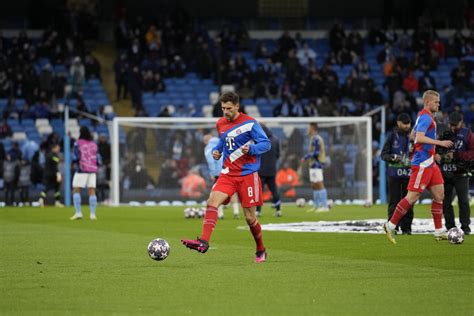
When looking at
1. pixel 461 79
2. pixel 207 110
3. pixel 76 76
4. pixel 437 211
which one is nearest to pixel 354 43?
pixel 461 79

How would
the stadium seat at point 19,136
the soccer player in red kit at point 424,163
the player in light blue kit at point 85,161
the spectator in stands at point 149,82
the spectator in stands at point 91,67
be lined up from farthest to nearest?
the spectator in stands at point 91,67, the spectator in stands at point 149,82, the stadium seat at point 19,136, the player in light blue kit at point 85,161, the soccer player in red kit at point 424,163

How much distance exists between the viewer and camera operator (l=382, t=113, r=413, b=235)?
769 inches

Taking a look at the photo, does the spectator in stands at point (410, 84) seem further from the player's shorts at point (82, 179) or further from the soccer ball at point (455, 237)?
the soccer ball at point (455, 237)

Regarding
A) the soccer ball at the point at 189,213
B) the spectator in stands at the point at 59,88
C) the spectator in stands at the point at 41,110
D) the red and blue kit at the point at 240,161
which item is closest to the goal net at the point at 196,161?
the spectator in stands at the point at 41,110

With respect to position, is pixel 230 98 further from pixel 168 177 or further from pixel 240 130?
pixel 168 177

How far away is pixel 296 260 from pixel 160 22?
3352cm

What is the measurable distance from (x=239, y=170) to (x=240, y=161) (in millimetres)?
117

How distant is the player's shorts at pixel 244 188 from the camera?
14.4 meters

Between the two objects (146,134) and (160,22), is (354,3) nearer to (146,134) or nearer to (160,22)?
(160,22)

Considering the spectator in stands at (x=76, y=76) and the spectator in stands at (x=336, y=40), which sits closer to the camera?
the spectator in stands at (x=76, y=76)

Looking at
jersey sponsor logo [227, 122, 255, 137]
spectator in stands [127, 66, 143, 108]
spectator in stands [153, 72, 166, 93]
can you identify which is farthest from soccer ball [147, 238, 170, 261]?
spectator in stands [153, 72, 166, 93]

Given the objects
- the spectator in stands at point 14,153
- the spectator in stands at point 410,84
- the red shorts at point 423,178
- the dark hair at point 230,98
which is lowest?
the spectator in stands at point 14,153

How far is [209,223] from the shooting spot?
47.0ft

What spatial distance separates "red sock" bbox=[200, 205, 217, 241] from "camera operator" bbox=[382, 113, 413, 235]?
229 inches
